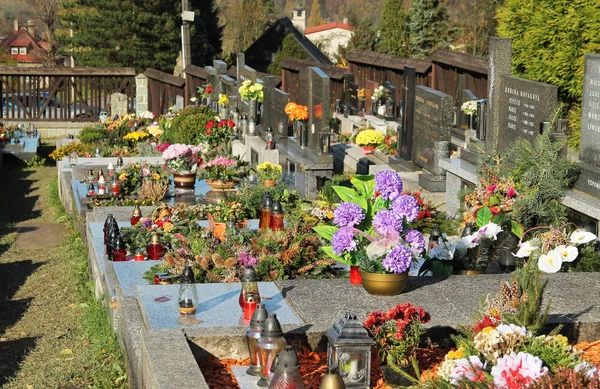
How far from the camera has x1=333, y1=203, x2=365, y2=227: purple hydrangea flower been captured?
23.5ft

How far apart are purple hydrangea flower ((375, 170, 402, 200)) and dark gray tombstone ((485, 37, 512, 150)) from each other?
5344mm

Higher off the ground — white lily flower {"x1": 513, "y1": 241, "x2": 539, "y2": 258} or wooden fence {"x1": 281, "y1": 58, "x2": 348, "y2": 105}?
wooden fence {"x1": 281, "y1": 58, "x2": 348, "y2": 105}

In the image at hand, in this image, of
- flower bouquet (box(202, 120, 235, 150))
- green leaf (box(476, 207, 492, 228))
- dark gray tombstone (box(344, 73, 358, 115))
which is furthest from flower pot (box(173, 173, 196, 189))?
dark gray tombstone (box(344, 73, 358, 115))

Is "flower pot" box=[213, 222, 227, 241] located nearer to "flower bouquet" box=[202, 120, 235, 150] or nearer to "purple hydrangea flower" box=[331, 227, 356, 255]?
"purple hydrangea flower" box=[331, 227, 356, 255]

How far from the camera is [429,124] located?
15.4 meters

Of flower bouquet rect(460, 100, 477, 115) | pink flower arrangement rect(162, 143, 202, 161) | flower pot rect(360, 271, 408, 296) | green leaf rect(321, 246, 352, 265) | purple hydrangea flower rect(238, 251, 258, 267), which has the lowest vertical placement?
purple hydrangea flower rect(238, 251, 258, 267)

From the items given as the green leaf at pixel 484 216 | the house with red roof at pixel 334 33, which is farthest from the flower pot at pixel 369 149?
the house with red roof at pixel 334 33

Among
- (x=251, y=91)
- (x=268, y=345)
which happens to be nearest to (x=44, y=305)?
(x=268, y=345)

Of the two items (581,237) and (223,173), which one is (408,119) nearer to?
(223,173)

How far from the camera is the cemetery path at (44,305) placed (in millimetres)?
8328

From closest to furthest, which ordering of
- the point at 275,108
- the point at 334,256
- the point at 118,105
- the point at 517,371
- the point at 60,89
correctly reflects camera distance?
1. the point at 517,371
2. the point at 334,256
3. the point at 275,108
4. the point at 118,105
5. the point at 60,89

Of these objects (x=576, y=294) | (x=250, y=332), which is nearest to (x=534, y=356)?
(x=250, y=332)

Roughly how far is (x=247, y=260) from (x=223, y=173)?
552cm

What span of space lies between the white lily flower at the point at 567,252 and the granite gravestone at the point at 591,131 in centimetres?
154
